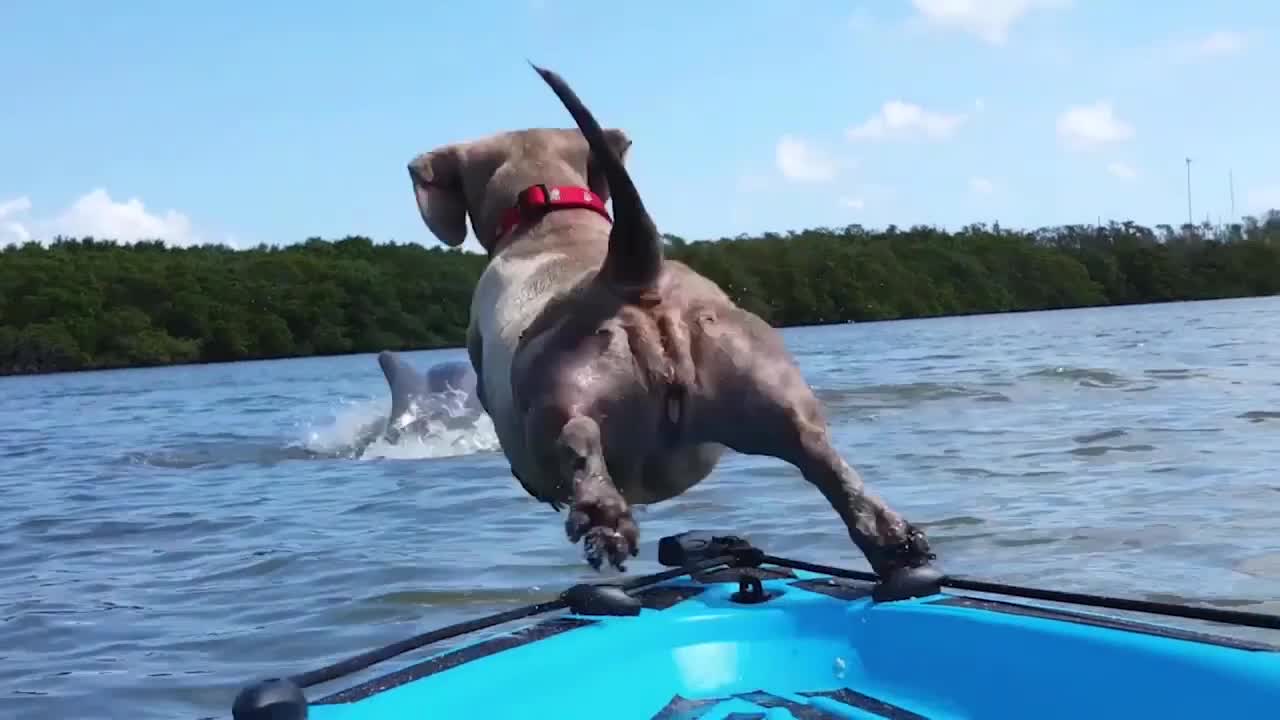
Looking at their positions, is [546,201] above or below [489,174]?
below

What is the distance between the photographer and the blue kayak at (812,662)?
282 cm

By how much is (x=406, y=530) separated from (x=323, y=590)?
5.17 feet

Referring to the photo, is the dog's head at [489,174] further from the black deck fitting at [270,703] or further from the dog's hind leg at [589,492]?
the black deck fitting at [270,703]

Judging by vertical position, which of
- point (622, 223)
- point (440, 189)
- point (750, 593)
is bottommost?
point (750, 593)

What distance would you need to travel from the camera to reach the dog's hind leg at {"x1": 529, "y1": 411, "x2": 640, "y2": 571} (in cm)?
264

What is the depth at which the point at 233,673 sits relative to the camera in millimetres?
4828

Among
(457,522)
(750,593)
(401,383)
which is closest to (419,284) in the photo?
(401,383)

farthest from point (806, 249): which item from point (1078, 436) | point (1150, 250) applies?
point (1078, 436)

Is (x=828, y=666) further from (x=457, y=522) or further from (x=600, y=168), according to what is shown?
(x=457, y=522)

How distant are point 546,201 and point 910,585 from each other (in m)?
1.46

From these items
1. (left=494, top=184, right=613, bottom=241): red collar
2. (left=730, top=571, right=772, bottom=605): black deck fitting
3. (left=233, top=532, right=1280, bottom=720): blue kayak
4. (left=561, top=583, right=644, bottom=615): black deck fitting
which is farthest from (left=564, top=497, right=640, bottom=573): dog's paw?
(left=494, top=184, right=613, bottom=241): red collar

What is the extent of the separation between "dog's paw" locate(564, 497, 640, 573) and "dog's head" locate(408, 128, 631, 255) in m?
1.55

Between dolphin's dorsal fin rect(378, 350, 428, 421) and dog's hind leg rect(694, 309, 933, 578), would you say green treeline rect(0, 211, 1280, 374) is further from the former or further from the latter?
dog's hind leg rect(694, 309, 933, 578)

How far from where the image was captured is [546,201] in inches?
156
